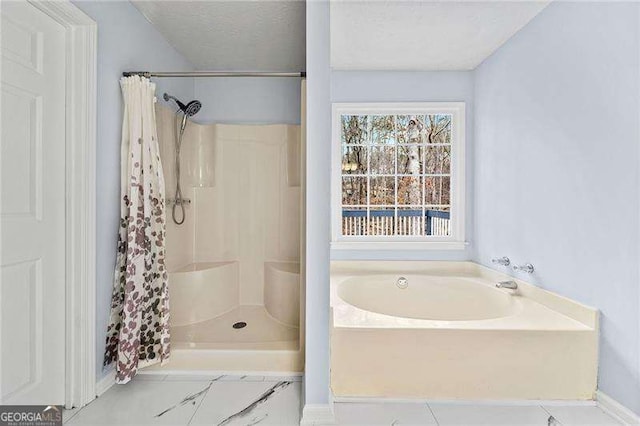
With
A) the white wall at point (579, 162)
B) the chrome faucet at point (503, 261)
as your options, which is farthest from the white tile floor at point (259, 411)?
the chrome faucet at point (503, 261)

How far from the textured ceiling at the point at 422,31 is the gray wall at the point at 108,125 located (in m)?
1.29

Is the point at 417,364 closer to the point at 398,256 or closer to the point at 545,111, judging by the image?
the point at 398,256

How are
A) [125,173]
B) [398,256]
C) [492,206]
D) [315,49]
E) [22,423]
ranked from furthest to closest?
[398,256], [492,206], [125,173], [315,49], [22,423]

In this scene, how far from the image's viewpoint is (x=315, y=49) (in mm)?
1677

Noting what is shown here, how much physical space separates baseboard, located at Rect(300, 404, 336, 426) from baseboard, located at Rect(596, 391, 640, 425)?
140 cm

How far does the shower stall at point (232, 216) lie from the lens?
2707 millimetres

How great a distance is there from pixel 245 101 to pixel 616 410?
334 centimetres

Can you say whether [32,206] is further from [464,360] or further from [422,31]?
[422,31]

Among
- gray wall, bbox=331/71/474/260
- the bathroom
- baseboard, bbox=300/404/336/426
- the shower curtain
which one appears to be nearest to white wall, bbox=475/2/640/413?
the bathroom

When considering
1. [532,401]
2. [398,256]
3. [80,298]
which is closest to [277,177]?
[398,256]

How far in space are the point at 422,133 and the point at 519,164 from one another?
3.16ft

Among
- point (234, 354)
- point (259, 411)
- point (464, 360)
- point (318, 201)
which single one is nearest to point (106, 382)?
point (234, 354)

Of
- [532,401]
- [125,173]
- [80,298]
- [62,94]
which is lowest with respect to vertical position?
[532,401]

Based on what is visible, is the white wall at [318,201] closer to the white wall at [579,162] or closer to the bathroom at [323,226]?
the bathroom at [323,226]
